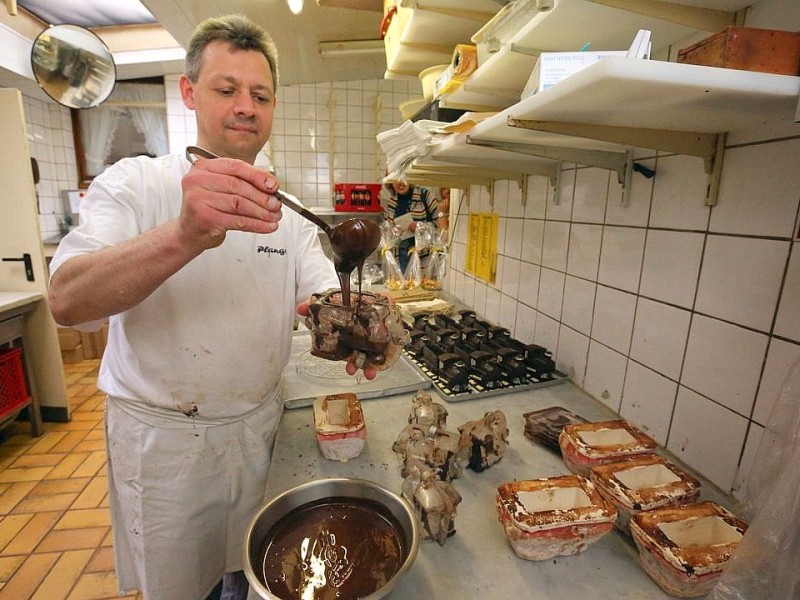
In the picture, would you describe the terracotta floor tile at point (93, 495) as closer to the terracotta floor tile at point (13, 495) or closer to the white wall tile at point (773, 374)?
the terracotta floor tile at point (13, 495)

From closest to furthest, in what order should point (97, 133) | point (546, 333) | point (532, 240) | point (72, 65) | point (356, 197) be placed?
point (546, 333) → point (532, 240) → point (72, 65) → point (356, 197) → point (97, 133)

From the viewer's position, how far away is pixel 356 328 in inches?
35.1

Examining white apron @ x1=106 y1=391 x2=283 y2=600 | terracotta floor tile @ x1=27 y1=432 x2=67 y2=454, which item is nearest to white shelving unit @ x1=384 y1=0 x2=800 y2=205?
white apron @ x1=106 y1=391 x2=283 y2=600

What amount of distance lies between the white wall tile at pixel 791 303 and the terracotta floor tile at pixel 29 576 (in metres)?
2.57

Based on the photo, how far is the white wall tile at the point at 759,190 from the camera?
75cm

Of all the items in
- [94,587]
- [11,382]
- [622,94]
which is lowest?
[94,587]

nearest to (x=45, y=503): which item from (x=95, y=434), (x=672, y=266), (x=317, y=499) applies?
(x=95, y=434)

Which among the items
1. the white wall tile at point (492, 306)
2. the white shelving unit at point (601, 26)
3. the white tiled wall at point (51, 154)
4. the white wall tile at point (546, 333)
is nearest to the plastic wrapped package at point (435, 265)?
the white wall tile at point (492, 306)

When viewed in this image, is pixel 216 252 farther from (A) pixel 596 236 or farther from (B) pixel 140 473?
(A) pixel 596 236

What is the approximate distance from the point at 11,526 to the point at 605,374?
8.78 feet

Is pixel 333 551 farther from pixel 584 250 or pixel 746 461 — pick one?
pixel 584 250

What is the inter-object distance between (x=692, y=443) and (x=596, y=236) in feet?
2.00

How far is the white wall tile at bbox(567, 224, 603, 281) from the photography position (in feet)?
4.17

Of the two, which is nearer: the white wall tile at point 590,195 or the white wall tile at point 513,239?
the white wall tile at point 590,195
